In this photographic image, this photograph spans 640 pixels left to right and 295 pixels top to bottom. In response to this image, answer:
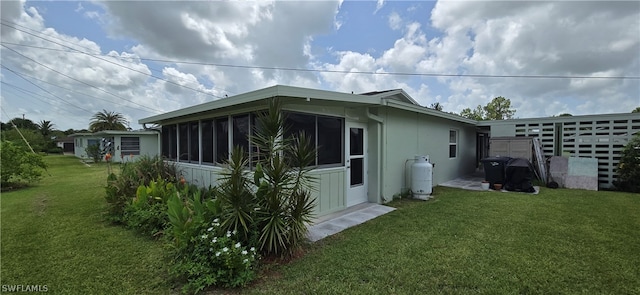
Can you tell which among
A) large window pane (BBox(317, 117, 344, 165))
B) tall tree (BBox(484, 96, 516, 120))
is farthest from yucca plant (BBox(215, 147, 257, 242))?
tall tree (BBox(484, 96, 516, 120))

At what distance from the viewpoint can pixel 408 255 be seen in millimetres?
3332

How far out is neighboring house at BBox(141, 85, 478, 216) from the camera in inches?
185

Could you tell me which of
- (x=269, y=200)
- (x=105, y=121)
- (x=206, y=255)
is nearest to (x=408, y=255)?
(x=269, y=200)

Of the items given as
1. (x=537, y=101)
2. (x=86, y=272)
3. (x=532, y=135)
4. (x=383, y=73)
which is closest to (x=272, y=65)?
(x=383, y=73)

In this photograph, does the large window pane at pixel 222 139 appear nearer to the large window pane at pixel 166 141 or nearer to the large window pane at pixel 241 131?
the large window pane at pixel 241 131

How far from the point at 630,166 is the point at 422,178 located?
20.7ft

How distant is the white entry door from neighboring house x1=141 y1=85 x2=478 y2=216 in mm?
21

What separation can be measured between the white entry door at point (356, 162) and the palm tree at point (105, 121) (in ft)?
113

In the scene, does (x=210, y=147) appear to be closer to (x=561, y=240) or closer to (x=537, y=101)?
(x=561, y=240)

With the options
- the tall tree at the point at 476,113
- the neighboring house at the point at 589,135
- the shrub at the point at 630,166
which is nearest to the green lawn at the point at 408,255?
the shrub at the point at 630,166

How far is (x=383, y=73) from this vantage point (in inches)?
603

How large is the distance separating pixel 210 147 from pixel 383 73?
38.2 feet

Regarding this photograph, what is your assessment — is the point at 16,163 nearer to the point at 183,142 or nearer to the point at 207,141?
the point at 183,142

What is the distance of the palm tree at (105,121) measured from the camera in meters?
29.6
